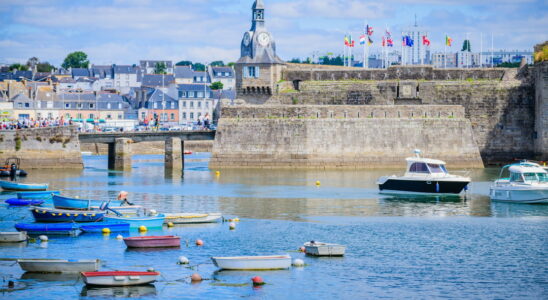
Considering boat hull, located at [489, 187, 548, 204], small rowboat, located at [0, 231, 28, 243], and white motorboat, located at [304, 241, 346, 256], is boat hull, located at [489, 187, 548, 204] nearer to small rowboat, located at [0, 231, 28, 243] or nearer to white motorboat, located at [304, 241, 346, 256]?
white motorboat, located at [304, 241, 346, 256]

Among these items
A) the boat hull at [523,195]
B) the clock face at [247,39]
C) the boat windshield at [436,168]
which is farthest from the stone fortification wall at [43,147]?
the boat hull at [523,195]

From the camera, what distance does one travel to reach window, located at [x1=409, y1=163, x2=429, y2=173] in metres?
50.8

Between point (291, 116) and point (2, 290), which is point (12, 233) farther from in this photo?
point (291, 116)

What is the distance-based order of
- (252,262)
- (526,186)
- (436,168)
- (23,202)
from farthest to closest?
(436,168)
(23,202)
(526,186)
(252,262)

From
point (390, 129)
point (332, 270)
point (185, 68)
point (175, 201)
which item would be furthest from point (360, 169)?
point (185, 68)

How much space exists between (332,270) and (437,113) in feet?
125

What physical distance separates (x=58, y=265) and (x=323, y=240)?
10.7 m

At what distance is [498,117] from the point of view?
2832 inches

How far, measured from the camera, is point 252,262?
31188 mm

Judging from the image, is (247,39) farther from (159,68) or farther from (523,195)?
(159,68)

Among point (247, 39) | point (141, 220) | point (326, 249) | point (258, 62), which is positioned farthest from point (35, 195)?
point (247, 39)

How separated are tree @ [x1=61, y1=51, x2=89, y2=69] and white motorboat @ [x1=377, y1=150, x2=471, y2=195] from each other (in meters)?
144

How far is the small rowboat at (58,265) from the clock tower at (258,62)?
45.4 meters

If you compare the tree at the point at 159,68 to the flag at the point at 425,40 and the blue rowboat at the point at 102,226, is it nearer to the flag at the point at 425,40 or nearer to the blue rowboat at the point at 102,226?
the flag at the point at 425,40
